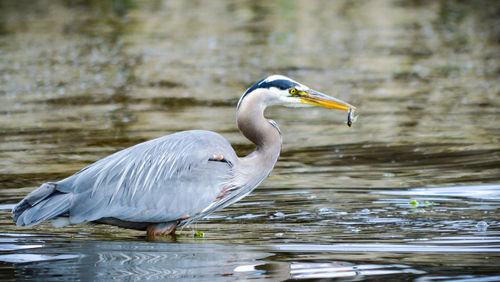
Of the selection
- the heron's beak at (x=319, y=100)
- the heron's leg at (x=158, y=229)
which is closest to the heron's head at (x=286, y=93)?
the heron's beak at (x=319, y=100)

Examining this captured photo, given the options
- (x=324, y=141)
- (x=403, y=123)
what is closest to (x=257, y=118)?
(x=324, y=141)

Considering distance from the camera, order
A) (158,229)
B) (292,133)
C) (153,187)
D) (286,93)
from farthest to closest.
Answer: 1. (292,133)
2. (286,93)
3. (158,229)
4. (153,187)

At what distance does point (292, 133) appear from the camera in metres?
12.2

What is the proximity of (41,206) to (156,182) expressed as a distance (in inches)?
36.6

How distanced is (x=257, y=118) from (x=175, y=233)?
48.2 inches

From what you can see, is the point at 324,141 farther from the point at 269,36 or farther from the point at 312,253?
the point at 269,36

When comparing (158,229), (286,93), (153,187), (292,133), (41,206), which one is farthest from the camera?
(292,133)

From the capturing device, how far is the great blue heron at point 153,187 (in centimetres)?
687

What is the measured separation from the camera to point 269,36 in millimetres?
24109

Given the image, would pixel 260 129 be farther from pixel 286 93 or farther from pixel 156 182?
pixel 156 182

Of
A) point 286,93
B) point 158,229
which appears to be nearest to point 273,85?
point 286,93

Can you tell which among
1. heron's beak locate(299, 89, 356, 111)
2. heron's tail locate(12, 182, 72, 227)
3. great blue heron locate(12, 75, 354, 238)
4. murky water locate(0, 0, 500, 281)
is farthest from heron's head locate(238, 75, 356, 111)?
heron's tail locate(12, 182, 72, 227)

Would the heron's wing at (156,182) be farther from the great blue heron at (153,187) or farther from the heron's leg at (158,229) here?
the heron's leg at (158,229)

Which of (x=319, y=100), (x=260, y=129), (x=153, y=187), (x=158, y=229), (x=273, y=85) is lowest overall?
(x=158, y=229)
